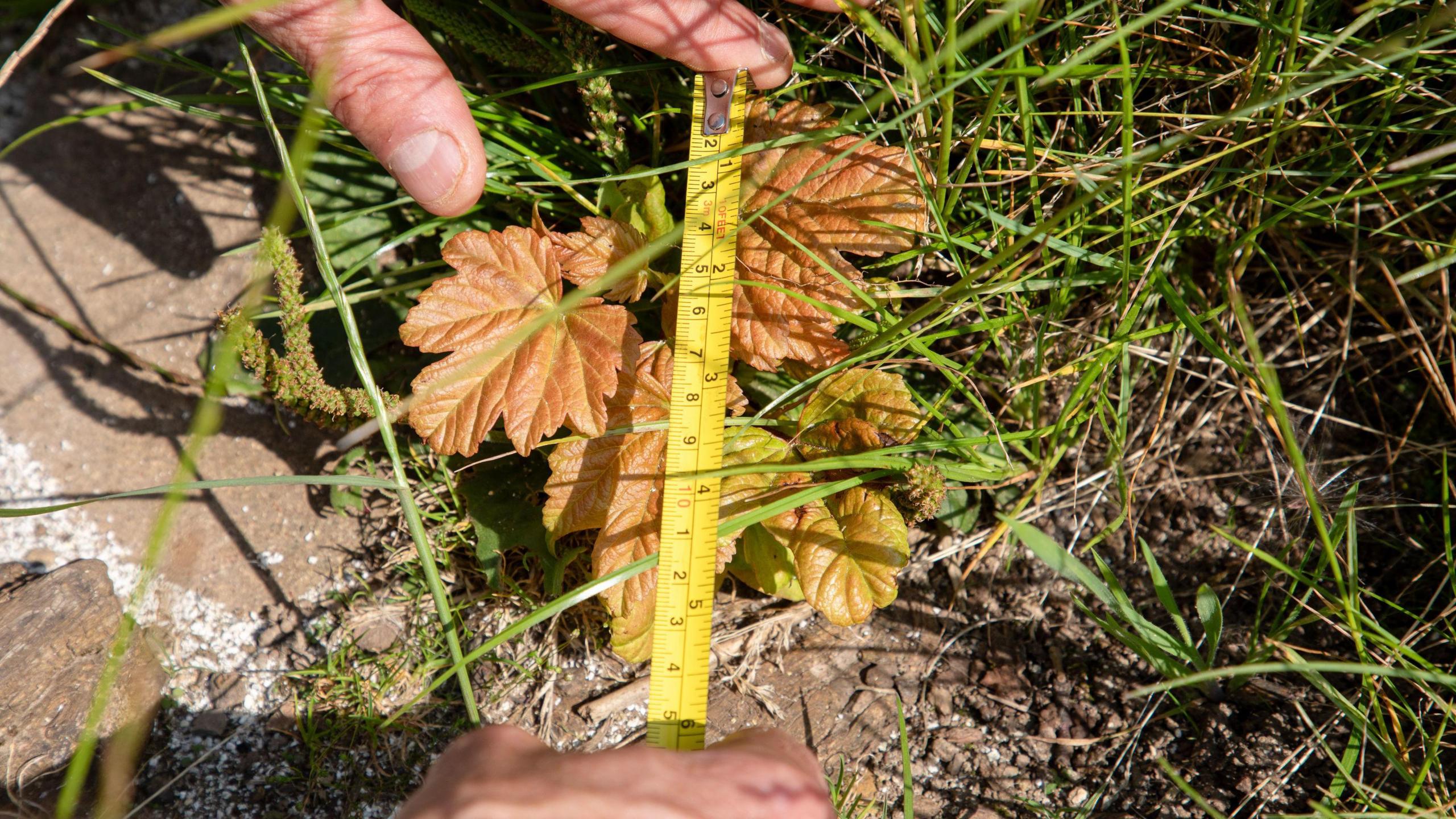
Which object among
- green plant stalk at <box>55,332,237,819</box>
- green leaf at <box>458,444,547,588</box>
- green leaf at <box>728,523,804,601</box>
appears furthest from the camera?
green leaf at <box>458,444,547,588</box>

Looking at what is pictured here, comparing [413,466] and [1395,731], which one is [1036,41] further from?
[413,466]

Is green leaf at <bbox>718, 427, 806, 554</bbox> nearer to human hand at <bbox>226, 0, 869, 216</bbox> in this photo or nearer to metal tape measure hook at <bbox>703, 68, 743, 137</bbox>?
metal tape measure hook at <bbox>703, 68, 743, 137</bbox>

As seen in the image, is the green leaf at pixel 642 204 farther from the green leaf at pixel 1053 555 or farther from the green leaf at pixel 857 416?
the green leaf at pixel 1053 555

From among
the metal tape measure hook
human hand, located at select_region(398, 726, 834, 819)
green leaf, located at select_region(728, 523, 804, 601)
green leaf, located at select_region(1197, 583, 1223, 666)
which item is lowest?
human hand, located at select_region(398, 726, 834, 819)

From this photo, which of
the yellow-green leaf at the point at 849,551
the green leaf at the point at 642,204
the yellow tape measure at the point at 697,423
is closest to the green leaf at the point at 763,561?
the yellow-green leaf at the point at 849,551

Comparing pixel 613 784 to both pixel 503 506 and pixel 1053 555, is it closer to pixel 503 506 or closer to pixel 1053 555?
pixel 1053 555

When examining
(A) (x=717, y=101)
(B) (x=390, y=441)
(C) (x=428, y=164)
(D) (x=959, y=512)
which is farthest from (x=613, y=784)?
(A) (x=717, y=101)

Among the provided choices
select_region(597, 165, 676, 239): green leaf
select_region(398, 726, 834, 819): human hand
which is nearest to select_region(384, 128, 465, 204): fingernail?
select_region(597, 165, 676, 239): green leaf
